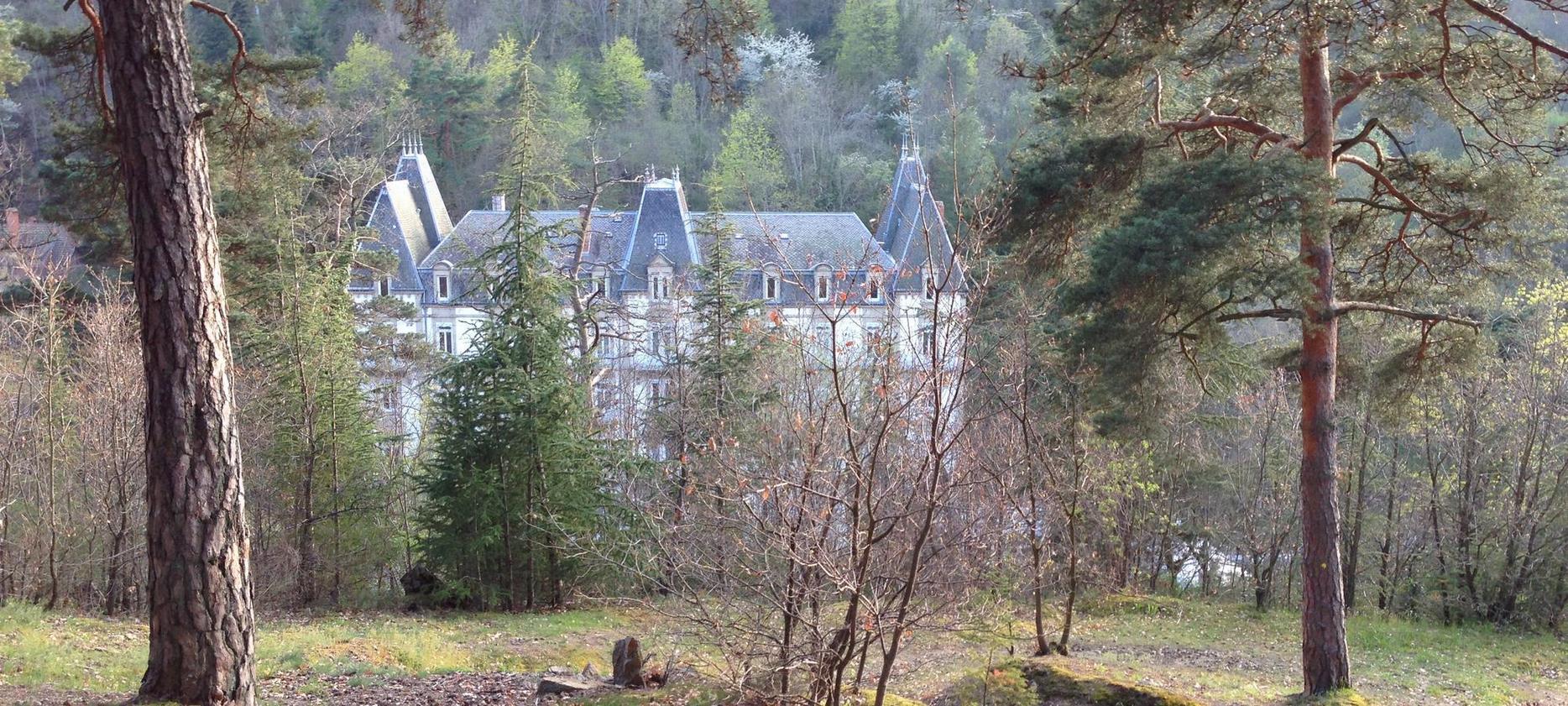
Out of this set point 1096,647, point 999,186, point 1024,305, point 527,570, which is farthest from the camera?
point 527,570

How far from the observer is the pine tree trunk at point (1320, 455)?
7.91 m

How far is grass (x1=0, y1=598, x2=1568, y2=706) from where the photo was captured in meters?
8.06

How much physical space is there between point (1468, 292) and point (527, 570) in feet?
36.7

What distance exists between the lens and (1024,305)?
395 inches

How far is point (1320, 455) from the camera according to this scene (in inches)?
313

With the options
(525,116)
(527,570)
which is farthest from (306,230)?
(527,570)

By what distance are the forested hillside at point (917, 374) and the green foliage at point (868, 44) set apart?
14.2 metres

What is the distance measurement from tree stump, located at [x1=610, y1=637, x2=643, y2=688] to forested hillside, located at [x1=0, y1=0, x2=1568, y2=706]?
24.0 inches

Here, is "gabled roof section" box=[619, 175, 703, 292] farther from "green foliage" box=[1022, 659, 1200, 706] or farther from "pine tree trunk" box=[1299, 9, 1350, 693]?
"green foliage" box=[1022, 659, 1200, 706]

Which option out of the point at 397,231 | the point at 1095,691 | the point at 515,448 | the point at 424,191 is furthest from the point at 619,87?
the point at 1095,691

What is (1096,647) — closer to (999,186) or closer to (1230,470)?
(1230,470)

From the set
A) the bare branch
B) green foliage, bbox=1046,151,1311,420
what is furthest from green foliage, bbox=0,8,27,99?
the bare branch

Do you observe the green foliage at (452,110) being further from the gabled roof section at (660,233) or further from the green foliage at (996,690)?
the green foliage at (996,690)

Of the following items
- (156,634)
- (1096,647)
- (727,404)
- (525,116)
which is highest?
(525,116)
